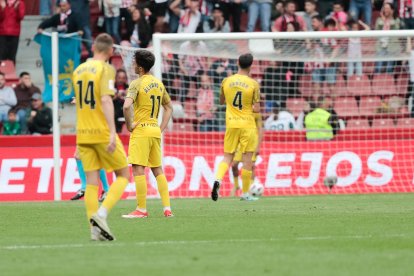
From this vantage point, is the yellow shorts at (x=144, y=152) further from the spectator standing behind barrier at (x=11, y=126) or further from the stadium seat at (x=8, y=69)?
the stadium seat at (x=8, y=69)

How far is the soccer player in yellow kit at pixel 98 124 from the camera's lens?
1166cm

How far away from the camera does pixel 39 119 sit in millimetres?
25031

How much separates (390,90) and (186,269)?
16.4 m

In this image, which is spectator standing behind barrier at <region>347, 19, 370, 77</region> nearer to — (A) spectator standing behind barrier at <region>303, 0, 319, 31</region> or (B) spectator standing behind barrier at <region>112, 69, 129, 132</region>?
(A) spectator standing behind barrier at <region>303, 0, 319, 31</region>

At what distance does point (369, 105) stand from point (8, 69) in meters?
9.10

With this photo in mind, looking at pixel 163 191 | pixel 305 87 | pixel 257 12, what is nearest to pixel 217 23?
pixel 257 12

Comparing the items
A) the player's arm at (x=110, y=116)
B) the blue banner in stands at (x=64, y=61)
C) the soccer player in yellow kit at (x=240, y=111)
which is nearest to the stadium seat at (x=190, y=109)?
the blue banner in stands at (x=64, y=61)

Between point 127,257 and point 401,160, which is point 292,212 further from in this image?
point 401,160

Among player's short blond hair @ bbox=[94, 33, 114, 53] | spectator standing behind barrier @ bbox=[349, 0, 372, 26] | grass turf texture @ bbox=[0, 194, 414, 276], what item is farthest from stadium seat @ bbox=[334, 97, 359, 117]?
player's short blond hair @ bbox=[94, 33, 114, 53]

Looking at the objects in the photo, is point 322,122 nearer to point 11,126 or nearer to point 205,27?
point 205,27

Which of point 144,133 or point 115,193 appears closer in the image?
point 115,193

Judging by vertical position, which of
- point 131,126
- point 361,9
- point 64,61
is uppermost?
point 361,9

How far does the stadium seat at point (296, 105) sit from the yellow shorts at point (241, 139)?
20.6ft

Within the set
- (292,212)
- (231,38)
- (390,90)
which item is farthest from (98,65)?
(390,90)
